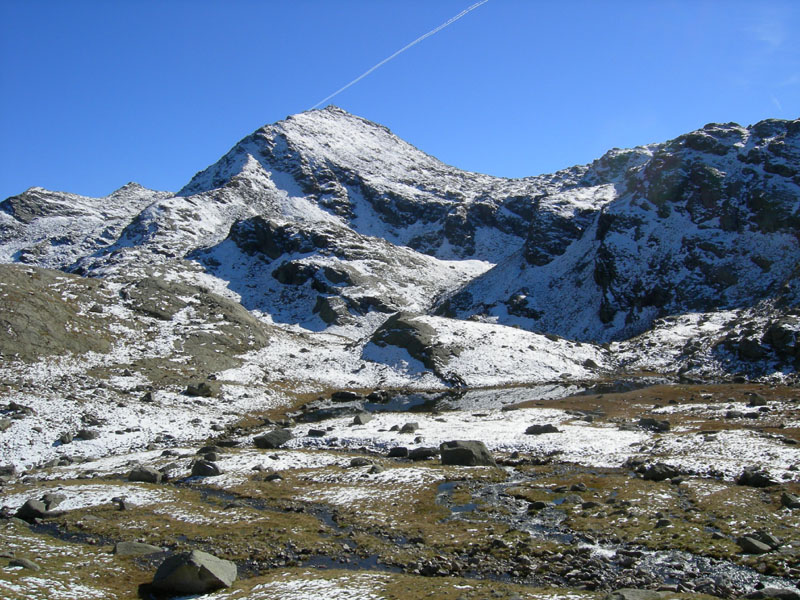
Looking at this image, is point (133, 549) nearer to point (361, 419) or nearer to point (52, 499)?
point (52, 499)

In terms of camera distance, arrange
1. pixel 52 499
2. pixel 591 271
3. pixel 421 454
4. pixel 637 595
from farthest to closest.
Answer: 1. pixel 591 271
2. pixel 421 454
3. pixel 52 499
4. pixel 637 595

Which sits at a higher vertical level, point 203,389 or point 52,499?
Answer: point 203,389

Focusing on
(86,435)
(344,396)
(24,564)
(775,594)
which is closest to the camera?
(775,594)

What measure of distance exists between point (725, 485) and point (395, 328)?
58.8 meters

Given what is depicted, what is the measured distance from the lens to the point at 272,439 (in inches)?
1652

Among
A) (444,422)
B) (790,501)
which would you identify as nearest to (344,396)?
(444,422)

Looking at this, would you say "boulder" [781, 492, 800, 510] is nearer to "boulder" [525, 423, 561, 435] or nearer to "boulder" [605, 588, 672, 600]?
"boulder" [605, 588, 672, 600]

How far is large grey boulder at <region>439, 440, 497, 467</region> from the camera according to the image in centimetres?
3362

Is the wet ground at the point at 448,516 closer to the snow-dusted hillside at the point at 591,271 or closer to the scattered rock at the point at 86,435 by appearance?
the scattered rock at the point at 86,435

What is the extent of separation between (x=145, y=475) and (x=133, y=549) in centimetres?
1185

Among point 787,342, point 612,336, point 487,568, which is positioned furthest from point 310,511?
point 612,336

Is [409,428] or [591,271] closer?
[409,428]

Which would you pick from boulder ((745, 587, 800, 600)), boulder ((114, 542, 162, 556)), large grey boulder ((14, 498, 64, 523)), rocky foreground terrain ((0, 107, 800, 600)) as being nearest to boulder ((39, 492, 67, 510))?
rocky foreground terrain ((0, 107, 800, 600))

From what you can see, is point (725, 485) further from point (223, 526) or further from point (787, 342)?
point (787, 342)
